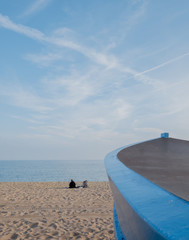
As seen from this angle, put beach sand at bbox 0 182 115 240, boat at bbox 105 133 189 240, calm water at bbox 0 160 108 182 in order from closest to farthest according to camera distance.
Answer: boat at bbox 105 133 189 240, beach sand at bbox 0 182 115 240, calm water at bbox 0 160 108 182

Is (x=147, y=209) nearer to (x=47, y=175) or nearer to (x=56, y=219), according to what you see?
(x=56, y=219)

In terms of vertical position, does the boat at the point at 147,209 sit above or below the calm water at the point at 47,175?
above

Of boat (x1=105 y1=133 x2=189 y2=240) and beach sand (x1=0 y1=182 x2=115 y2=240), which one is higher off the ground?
boat (x1=105 y1=133 x2=189 y2=240)

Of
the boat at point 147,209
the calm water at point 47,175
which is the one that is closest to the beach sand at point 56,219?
the boat at point 147,209

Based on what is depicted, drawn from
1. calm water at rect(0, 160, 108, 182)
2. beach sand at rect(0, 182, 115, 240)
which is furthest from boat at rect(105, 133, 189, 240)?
calm water at rect(0, 160, 108, 182)

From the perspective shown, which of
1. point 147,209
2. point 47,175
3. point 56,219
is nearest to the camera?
point 147,209

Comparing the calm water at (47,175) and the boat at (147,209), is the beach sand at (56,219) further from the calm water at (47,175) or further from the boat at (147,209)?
the calm water at (47,175)

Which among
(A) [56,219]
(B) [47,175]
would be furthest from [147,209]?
(B) [47,175]

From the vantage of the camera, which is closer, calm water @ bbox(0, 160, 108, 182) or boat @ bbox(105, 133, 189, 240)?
boat @ bbox(105, 133, 189, 240)

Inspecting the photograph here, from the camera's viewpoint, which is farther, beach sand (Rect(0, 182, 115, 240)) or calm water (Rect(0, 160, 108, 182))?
calm water (Rect(0, 160, 108, 182))

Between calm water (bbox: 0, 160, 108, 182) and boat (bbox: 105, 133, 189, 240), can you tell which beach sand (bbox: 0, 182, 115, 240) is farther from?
calm water (bbox: 0, 160, 108, 182)

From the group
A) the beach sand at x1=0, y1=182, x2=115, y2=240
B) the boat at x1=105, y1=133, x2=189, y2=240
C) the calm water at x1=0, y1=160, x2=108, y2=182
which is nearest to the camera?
the boat at x1=105, y1=133, x2=189, y2=240

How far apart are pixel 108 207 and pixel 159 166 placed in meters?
6.15

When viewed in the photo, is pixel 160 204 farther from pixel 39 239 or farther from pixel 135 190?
pixel 39 239
